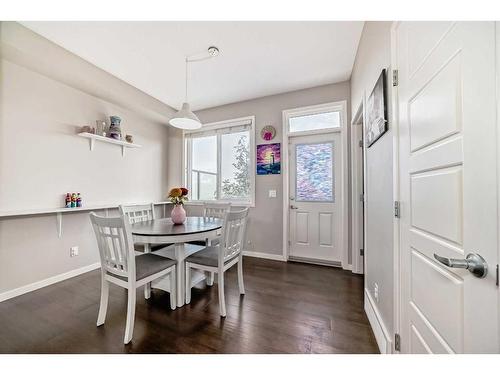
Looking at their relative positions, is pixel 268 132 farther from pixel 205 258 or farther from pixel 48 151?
pixel 48 151

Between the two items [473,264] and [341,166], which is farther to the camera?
[341,166]

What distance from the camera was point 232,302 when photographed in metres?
2.00

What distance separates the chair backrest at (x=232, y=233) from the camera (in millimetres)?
1795

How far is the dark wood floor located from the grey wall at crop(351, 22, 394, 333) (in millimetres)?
431

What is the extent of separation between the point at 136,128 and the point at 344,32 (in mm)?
3379

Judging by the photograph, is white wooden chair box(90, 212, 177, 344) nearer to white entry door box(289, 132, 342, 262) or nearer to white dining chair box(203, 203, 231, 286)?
white dining chair box(203, 203, 231, 286)

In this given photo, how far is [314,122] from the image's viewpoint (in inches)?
123

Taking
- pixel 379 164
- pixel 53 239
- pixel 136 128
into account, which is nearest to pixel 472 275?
pixel 379 164

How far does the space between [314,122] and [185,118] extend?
6.49 ft

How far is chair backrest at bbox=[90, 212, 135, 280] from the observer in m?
1.46

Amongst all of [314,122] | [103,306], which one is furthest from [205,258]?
[314,122]

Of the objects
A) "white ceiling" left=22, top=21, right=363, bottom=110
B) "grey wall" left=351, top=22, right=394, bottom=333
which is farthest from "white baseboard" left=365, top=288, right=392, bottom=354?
"white ceiling" left=22, top=21, right=363, bottom=110

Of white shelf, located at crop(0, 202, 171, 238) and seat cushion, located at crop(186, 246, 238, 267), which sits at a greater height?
white shelf, located at crop(0, 202, 171, 238)

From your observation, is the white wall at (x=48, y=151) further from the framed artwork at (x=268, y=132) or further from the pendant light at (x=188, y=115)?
the framed artwork at (x=268, y=132)
